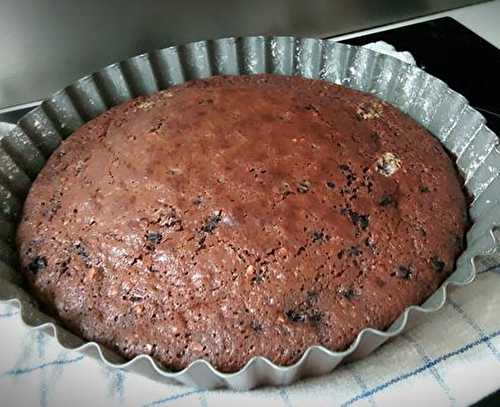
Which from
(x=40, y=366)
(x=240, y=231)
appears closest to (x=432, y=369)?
(x=240, y=231)

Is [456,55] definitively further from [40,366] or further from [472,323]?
[40,366]

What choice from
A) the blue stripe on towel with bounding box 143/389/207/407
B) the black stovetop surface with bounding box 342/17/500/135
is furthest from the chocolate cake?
the black stovetop surface with bounding box 342/17/500/135

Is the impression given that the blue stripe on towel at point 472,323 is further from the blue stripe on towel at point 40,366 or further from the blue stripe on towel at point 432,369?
the blue stripe on towel at point 40,366

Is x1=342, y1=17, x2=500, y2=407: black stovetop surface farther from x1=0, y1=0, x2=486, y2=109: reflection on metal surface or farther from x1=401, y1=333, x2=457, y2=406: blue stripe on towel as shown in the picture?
x1=401, y1=333, x2=457, y2=406: blue stripe on towel

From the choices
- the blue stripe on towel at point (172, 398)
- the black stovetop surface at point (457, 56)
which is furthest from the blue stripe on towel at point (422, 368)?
the black stovetop surface at point (457, 56)

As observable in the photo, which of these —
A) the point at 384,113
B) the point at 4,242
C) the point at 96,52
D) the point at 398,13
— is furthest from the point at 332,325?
the point at 398,13

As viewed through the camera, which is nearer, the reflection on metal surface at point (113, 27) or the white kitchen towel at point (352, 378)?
the white kitchen towel at point (352, 378)
